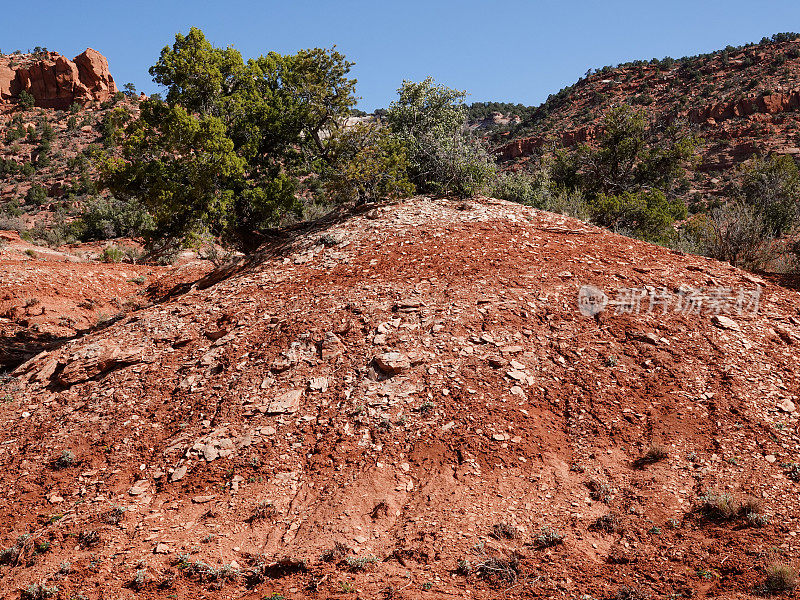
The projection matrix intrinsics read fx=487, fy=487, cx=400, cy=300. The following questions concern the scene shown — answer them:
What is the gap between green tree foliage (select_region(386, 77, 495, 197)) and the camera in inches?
412

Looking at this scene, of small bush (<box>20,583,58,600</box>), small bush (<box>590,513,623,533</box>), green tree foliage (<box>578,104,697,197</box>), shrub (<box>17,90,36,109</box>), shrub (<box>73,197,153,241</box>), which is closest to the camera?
small bush (<box>20,583,58,600</box>)

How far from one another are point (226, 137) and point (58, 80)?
62.8 m

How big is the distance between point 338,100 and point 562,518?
9.56 metres

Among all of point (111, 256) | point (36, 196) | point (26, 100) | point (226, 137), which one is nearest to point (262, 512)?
point (226, 137)

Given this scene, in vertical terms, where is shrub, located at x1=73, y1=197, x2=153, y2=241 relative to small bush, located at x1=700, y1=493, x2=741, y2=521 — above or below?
above

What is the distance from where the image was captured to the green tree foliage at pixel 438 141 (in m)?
10.5

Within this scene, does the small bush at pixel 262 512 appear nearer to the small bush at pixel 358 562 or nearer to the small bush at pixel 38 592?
the small bush at pixel 358 562

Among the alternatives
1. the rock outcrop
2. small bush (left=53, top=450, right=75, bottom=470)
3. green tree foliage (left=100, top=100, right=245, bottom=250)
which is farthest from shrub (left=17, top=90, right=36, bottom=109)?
small bush (left=53, top=450, right=75, bottom=470)

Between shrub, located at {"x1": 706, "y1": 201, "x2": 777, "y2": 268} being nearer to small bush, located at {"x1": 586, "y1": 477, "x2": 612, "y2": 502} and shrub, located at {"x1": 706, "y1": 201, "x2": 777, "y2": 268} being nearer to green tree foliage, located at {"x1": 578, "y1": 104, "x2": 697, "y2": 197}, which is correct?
small bush, located at {"x1": 586, "y1": 477, "x2": 612, "y2": 502}

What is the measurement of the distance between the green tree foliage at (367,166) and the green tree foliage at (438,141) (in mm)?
517

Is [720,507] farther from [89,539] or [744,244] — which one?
[744,244]

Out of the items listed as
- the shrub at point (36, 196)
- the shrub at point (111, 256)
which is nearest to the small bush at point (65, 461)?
the shrub at point (111, 256)

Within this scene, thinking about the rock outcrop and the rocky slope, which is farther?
the rock outcrop

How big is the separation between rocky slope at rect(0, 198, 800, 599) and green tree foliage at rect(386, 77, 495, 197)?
9.55 ft
